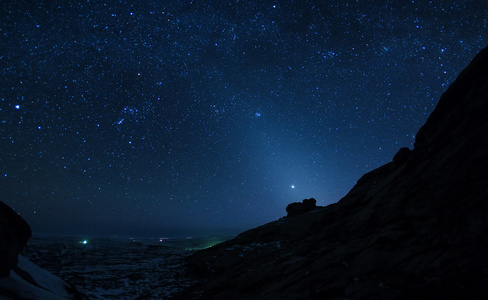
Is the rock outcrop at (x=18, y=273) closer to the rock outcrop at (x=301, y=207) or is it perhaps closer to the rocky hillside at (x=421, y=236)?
the rocky hillside at (x=421, y=236)

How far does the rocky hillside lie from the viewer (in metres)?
5.11

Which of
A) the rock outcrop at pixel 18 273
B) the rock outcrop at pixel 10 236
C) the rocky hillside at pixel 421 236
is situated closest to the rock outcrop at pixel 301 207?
the rocky hillside at pixel 421 236

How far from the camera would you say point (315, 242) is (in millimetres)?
12703

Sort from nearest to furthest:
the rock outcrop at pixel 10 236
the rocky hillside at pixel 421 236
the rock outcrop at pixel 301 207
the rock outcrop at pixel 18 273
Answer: the rocky hillside at pixel 421 236, the rock outcrop at pixel 18 273, the rock outcrop at pixel 10 236, the rock outcrop at pixel 301 207

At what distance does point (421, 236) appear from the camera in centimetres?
677

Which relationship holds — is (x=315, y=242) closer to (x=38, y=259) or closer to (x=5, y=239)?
(x=5, y=239)

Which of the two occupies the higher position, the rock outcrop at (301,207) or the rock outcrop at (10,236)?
the rock outcrop at (10,236)

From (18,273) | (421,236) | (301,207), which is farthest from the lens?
(301,207)

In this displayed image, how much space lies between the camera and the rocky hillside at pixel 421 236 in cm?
511

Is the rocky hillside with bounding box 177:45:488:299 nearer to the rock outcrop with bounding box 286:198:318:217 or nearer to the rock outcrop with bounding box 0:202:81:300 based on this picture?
the rock outcrop with bounding box 0:202:81:300

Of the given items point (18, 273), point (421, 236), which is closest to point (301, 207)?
point (421, 236)

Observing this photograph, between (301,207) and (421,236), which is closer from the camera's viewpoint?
(421,236)

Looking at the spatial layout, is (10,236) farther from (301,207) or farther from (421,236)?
(301,207)

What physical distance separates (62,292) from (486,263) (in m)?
12.8
